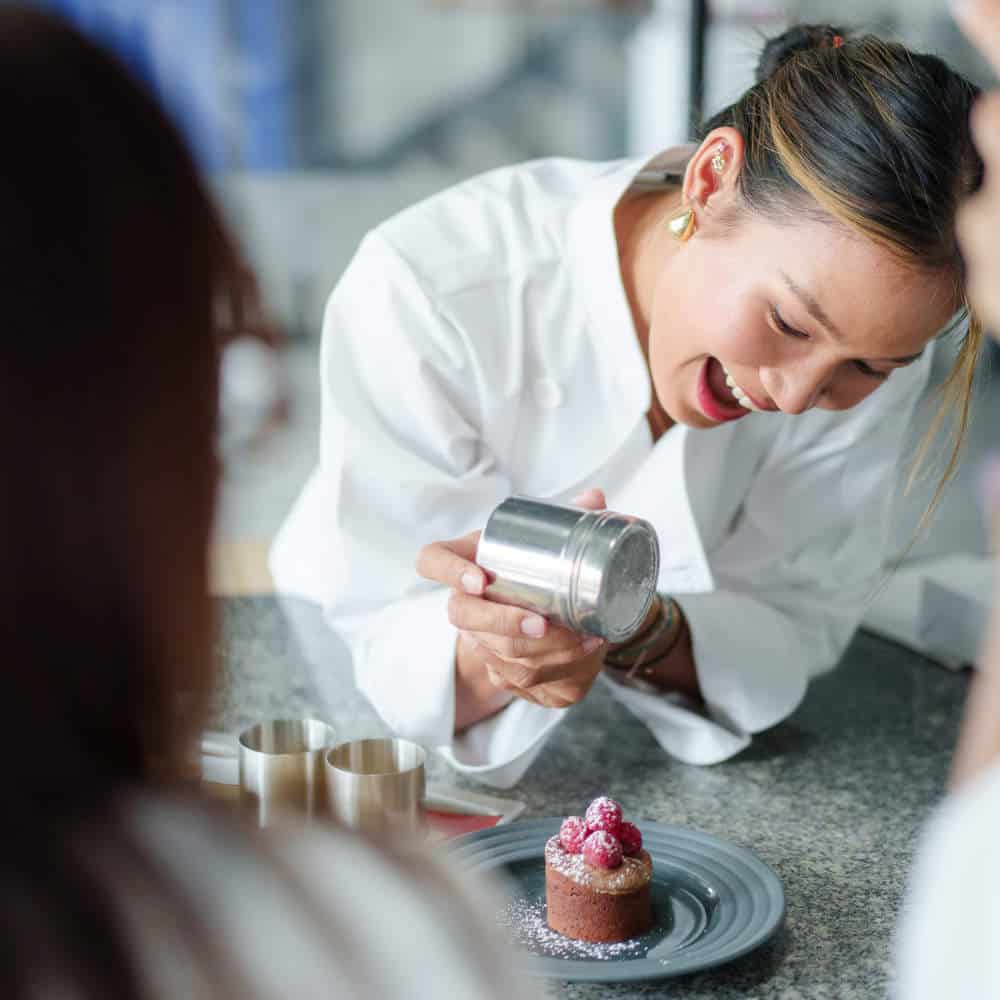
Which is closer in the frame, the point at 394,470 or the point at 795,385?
the point at 795,385

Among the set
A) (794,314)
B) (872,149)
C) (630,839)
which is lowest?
(630,839)

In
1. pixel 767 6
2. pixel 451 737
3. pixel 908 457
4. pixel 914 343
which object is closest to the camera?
pixel 914 343

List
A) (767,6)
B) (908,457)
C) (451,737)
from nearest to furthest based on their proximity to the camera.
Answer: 1. (451,737)
2. (908,457)
3. (767,6)

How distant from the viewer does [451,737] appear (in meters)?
1.37

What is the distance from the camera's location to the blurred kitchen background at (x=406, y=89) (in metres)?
3.94

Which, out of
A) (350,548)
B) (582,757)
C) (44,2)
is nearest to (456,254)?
(350,548)

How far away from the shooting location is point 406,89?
426cm

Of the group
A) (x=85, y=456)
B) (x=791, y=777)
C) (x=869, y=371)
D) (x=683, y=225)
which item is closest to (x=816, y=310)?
(x=869, y=371)

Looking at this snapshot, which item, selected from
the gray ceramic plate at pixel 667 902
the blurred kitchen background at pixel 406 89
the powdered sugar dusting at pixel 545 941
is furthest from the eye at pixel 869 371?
the blurred kitchen background at pixel 406 89

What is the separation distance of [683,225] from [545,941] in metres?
0.69

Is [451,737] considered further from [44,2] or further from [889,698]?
[44,2]

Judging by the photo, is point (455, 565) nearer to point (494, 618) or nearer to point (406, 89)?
point (494, 618)

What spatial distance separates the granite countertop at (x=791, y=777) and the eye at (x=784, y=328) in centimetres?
42

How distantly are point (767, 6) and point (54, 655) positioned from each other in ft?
12.7
